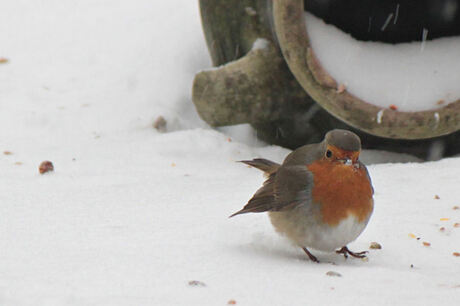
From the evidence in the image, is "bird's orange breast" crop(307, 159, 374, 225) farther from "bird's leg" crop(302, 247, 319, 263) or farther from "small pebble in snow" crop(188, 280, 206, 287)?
"small pebble in snow" crop(188, 280, 206, 287)

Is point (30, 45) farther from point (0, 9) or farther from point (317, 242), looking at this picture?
point (317, 242)

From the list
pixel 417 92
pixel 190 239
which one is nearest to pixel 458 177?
pixel 417 92

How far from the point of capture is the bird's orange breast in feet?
8.02

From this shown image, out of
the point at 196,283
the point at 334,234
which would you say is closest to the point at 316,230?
the point at 334,234

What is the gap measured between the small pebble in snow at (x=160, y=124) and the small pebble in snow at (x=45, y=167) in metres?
0.88

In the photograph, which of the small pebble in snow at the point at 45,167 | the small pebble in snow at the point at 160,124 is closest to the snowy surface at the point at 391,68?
the small pebble in snow at the point at 160,124

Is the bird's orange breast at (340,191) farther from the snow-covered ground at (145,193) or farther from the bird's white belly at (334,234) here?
the snow-covered ground at (145,193)

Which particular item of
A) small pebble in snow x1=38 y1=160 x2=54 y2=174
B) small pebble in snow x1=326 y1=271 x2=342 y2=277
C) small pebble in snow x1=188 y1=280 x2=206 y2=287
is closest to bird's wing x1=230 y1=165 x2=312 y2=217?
small pebble in snow x1=326 y1=271 x2=342 y2=277

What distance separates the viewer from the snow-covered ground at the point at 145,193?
217 cm

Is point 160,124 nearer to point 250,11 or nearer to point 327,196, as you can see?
point 250,11

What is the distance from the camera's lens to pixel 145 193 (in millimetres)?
3363

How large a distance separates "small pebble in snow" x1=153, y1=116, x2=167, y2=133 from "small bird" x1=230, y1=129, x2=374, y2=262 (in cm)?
188

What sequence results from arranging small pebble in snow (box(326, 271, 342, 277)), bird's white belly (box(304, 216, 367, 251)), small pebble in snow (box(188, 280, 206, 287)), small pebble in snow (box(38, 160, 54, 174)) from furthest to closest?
small pebble in snow (box(38, 160, 54, 174))
bird's white belly (box(304, 216, 367, 251))
small pebble in snow (box(326, 271, 342, 277))
small pebble in snow (box(188, 280, 206, 287))

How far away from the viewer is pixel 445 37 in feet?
13.8
